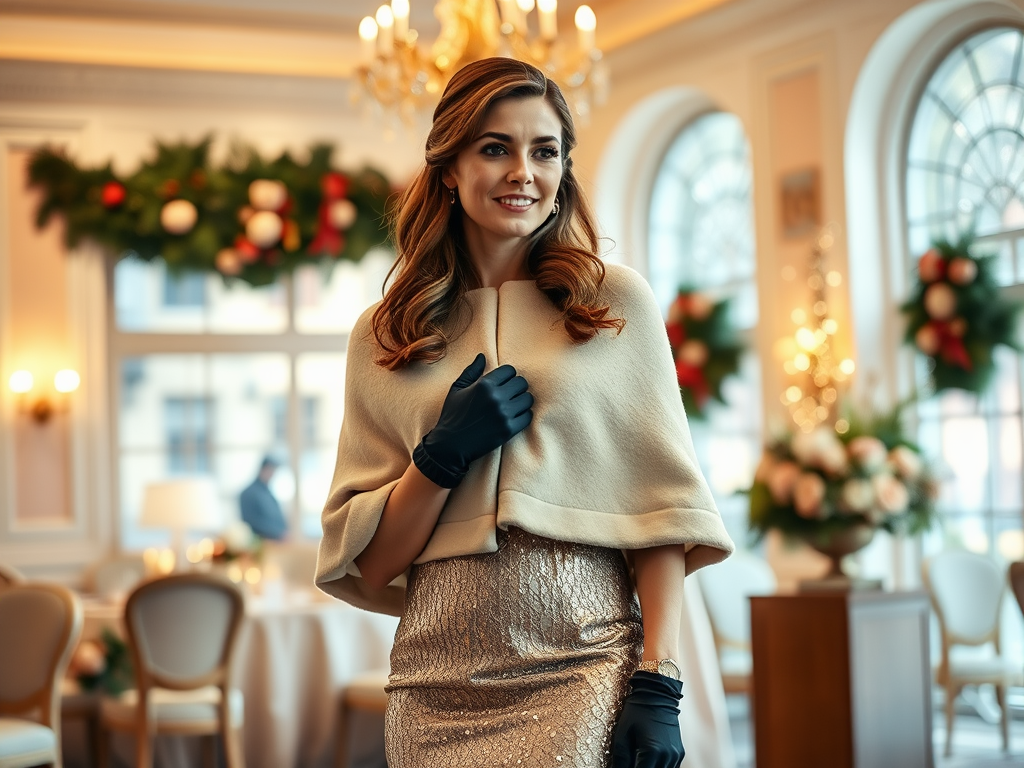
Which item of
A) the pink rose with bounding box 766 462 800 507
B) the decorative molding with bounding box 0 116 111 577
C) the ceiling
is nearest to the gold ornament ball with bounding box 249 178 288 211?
the ceiling

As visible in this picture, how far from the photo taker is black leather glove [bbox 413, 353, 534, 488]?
164 centimetres

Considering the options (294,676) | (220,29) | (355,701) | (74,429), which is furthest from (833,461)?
(220,29)

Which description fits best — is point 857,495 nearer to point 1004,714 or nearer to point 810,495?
point 810,495

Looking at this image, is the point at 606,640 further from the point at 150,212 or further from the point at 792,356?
the point at 150,212

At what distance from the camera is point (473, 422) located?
5.38 ft

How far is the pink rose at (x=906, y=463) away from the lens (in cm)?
460

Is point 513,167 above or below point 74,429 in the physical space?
above

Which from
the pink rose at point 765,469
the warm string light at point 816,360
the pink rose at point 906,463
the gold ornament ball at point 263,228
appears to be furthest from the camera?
the gold ornament ball at point 263,228

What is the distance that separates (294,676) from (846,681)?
2344 millimetres

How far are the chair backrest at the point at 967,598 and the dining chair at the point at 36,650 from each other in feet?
12.2

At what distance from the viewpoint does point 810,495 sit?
452 centimetres

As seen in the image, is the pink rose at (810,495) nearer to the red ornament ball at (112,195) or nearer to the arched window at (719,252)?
the arched window at (719,252)

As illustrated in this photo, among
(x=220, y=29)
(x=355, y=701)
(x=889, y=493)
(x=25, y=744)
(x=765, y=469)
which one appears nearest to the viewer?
(x=25, y=744)

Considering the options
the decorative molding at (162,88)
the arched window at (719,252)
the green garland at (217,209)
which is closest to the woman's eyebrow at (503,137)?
the arched window at (719,252)
